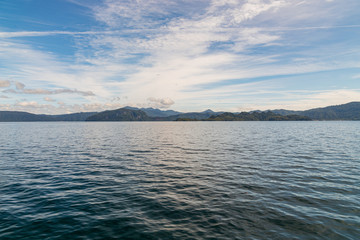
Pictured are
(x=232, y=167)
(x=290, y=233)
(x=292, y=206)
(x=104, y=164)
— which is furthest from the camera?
(x=104, y=164)

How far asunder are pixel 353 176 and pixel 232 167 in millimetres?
15485

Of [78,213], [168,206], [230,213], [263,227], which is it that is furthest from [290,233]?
[78,213]

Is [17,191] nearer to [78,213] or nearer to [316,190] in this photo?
[78,213]

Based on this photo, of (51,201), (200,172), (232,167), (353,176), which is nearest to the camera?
(51,201)

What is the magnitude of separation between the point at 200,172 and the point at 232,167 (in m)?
5.96

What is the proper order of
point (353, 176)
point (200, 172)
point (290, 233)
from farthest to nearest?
point (200, 172) → point (353, 176) → point (290, 233)

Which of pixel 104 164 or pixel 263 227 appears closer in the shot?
pixel 263 227

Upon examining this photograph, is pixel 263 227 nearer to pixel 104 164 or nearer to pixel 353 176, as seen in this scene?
pixel 353 176

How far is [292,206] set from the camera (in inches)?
683

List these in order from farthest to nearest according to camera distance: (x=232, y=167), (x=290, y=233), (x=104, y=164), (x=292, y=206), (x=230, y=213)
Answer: (x=104, y=164), (x=232, y=167), (x=292, y=206), (x=230, y=213), (x=290, y=233)

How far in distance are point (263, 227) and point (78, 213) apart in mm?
14273

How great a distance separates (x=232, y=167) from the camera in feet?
104

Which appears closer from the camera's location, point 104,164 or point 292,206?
point 292,206

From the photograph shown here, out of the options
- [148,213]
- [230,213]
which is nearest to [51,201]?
[148,213]
